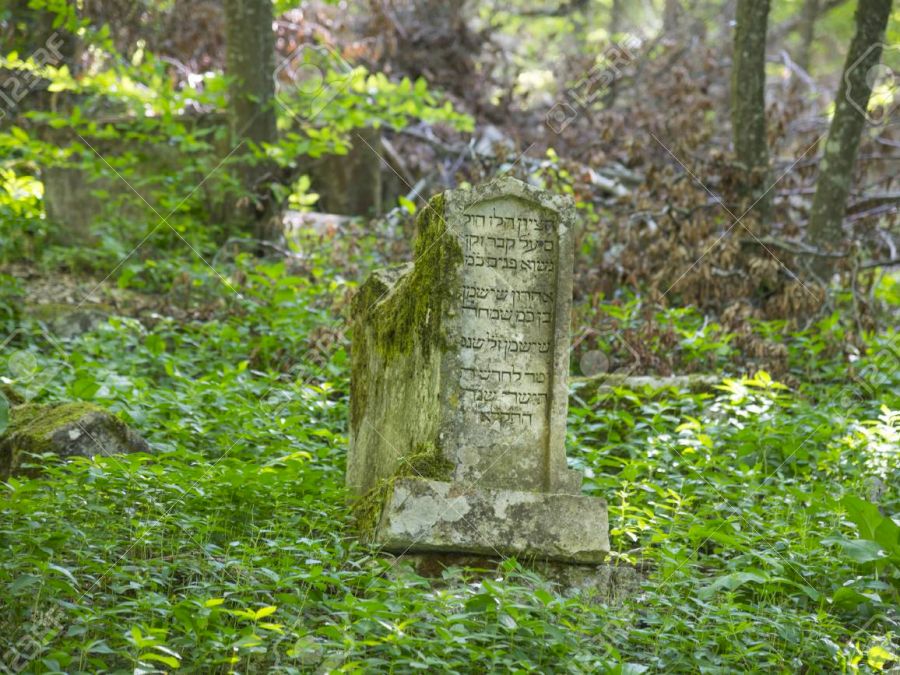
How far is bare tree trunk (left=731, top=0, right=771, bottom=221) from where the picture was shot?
10.9m

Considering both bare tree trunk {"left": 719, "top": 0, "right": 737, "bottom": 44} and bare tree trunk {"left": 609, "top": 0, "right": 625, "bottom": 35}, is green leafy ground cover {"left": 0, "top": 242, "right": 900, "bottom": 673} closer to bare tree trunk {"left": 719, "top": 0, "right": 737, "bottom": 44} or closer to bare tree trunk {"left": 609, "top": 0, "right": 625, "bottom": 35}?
bare tree trunk {"left": 719, "top": 0, "right": 737, "bottom": 44}

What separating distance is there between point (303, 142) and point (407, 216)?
1459mm

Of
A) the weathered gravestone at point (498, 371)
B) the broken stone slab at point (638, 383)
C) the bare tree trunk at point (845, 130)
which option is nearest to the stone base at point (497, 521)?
the weathered gravestone at point (498, 371)

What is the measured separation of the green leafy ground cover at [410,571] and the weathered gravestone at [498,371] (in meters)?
0.36

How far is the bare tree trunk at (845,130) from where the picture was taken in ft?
33.2

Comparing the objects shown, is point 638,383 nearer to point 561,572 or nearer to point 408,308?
point 408,308

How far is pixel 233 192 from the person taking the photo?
481 inches

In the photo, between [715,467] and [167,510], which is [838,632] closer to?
[715,467]

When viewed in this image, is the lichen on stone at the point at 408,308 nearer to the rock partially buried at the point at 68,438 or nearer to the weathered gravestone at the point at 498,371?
the weathered gravestone at the point at 498,371

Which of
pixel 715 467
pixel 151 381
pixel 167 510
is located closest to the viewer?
pixel 167 510

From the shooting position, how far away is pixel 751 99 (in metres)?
11.1

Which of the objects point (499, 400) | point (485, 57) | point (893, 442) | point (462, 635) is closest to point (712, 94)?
point (485, 57)

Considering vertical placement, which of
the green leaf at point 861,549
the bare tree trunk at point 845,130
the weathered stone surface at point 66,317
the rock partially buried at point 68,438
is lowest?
the green leaf at point 861,549

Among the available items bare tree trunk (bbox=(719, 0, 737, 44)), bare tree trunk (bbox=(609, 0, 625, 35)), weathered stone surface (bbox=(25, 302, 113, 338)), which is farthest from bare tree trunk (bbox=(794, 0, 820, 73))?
weathered stone surface (bbox=(25, 302, 113, 338))
